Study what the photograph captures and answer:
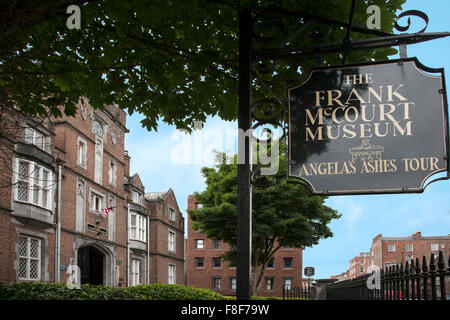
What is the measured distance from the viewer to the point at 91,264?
31.7 m

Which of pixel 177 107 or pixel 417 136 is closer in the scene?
pixel 417 136

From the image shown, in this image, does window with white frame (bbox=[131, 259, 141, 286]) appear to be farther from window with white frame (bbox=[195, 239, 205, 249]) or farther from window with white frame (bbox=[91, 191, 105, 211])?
window with white frame (bbox=[195, 239, 205, 249])

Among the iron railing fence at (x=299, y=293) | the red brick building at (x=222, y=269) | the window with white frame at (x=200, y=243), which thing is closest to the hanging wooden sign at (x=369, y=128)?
→ the iron railing fence at (x=299, y=293)

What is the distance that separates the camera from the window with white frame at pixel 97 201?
30.8 m

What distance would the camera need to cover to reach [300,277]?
196 feet

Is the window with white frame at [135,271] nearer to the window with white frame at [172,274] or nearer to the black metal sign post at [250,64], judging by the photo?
the window with white frame at [172,274]

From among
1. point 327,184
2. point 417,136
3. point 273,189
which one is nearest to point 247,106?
point 327,184

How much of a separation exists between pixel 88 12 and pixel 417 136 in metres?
4.71

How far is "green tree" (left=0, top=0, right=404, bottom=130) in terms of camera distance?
17.8 ft

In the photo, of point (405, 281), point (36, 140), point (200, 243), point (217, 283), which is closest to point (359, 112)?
point (405, 281)

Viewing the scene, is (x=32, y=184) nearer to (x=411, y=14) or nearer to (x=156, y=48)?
(x=156, y=48)

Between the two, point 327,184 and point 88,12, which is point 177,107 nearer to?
point 88,12

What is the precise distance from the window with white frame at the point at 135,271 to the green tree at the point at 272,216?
6.89 metres
